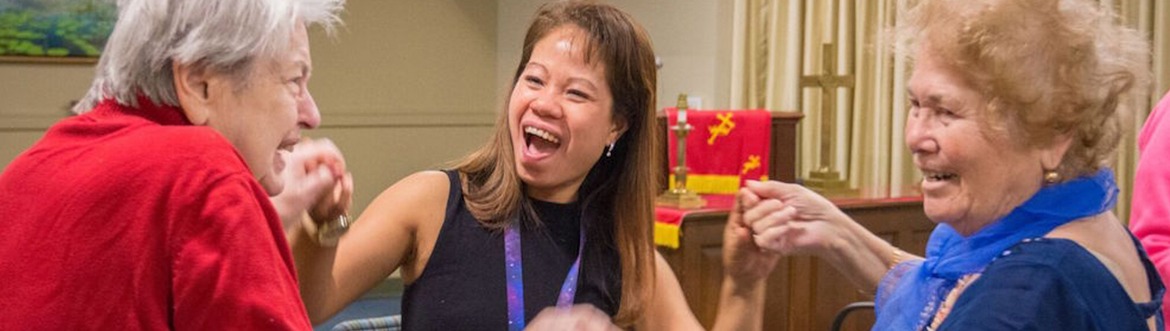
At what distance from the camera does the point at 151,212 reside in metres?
1.47

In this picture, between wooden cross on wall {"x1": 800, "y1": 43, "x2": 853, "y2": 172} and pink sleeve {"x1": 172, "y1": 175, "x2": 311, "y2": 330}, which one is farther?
wooden cross on wall {"x1": 800, "y1": 43, "x2": 853, "y2": 172}

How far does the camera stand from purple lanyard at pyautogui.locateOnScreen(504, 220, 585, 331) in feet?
7.86

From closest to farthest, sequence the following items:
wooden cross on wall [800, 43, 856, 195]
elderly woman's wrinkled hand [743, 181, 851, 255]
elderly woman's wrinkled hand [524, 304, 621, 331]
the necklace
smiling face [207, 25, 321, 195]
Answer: smiling face [207, 25, 321, 195]
the necklace
elderly woman's wrinkled hand [524, 304, 621, 331]
elderly woman's wrinkled hand [743, 181, 851, 255]
wooden cross on wall [800, 43, 856, 195]

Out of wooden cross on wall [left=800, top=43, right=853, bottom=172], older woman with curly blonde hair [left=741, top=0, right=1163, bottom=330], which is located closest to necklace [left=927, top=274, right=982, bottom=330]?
older woman with curly blonde hair [left=741, top=0, right=1163, bottom=330]

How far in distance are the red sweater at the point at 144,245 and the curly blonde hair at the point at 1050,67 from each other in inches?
34.8

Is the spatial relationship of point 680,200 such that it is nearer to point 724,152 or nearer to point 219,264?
point 724,152

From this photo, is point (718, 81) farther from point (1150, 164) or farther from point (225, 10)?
point (225, 10)

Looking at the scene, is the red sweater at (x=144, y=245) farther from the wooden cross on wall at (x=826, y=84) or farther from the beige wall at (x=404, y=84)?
the beige wall at (x=404, y=84)

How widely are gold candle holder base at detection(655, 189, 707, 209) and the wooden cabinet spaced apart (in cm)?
11

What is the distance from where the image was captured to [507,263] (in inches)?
96.0

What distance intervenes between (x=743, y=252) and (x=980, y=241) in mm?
562

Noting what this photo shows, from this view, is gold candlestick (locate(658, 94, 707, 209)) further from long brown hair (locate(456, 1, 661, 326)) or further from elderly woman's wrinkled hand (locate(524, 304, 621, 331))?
elderly woman's wrinkled hand (locate(524, 304, 621, 331))

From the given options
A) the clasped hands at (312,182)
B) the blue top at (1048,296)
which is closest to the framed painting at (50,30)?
the clasped hands at (312,182)

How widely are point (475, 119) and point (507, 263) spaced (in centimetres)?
668
